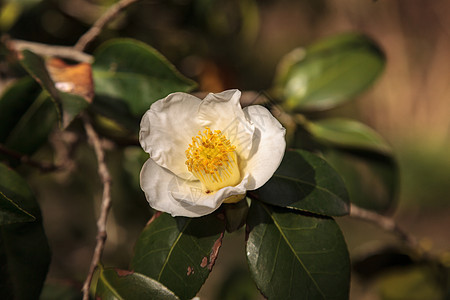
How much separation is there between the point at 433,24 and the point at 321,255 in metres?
3.64

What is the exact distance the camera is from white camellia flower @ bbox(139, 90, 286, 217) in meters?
0.60

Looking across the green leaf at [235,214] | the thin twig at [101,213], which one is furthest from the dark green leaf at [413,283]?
the thin twig at [101,213]

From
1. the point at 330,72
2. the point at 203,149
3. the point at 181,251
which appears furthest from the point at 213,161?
the point at 330,72

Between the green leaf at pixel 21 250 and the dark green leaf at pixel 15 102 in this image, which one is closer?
the green leaf at pixel 21 250

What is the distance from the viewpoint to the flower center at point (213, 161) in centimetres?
66

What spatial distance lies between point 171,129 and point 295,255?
0.91ft

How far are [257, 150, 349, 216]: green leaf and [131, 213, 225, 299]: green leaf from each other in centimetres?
10

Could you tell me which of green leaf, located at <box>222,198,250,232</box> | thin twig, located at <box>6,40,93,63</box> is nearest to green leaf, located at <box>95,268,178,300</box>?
green leaf, located at <box>222,198,250,232</box>

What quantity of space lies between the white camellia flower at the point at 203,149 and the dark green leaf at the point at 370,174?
47 cm

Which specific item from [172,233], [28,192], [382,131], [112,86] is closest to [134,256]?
[172,233]

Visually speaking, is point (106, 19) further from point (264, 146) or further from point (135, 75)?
point (264, 146)

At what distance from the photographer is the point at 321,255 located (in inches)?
25.2

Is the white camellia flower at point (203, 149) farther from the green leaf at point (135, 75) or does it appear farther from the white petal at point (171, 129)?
the green leaf at point (135, 75)

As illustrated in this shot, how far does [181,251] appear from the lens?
0.63m
